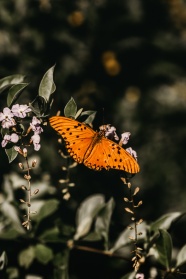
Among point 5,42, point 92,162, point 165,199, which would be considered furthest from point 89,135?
point 5,42

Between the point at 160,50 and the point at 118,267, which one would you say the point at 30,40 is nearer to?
the point at 160,50

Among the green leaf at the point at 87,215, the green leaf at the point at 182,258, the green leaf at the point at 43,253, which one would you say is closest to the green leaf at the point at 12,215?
the green leaf at the point at 43,253

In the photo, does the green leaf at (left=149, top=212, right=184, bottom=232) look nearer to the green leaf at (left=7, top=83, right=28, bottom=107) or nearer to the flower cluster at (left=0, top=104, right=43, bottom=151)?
the flower cluster at (left=0, top=104, right=43, bottom=151)

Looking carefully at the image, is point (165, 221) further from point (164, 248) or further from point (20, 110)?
point (20, 110)

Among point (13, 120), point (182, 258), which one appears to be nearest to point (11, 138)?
point (13, 120)

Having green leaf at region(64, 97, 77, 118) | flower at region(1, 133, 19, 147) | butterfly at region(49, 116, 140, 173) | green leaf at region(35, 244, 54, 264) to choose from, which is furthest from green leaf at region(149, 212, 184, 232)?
flower at region(1, 133, 19, 147)

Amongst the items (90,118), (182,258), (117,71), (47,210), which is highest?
(117,71)

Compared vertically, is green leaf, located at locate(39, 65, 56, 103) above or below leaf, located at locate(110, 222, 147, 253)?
above
